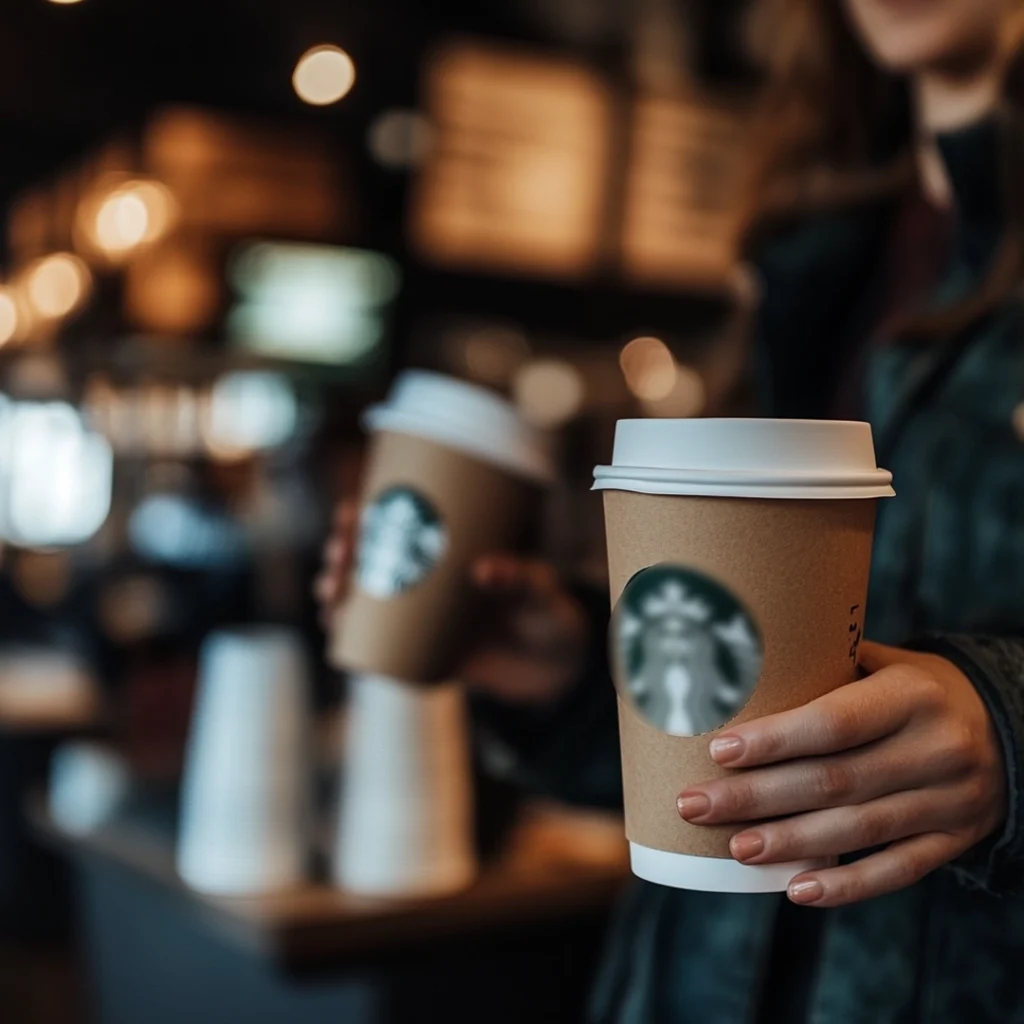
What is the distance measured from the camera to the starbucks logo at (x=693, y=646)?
1.95 ft

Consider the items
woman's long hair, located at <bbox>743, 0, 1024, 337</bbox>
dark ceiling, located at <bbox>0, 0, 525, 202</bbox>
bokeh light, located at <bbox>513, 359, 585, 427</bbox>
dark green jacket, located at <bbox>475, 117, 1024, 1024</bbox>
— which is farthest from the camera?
bokeh light, located at <bbox>513, 359, 585, 427</bbox>

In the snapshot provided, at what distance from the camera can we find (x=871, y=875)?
0.60m

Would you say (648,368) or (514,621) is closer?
(514,621)

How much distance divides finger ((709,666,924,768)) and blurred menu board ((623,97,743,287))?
125 inches

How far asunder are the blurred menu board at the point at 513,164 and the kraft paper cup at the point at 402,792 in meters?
2.16

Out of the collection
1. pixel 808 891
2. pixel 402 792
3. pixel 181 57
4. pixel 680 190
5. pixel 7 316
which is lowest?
pixel 402 792

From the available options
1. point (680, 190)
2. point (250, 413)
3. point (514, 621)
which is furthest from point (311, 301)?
point (514, 621)

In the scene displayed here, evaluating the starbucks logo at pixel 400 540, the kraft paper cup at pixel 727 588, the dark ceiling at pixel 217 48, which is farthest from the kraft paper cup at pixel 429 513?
the dark ceiling at pixel 217 48

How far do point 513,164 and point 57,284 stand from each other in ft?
3.80

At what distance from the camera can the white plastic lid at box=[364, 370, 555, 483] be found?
3.14 feet

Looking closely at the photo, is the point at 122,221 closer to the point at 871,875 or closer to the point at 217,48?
the point at 217,48

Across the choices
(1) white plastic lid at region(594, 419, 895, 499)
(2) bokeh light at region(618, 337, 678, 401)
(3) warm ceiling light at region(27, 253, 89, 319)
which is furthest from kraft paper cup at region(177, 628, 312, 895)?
(2) bokeh light at region(618, 337, 678, 401)

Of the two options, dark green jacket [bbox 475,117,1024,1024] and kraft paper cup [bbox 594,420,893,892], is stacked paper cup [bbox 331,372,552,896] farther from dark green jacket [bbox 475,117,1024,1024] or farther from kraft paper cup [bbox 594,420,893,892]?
kraft paper cup [bbox 594,420,893,892]

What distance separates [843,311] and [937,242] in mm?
93
